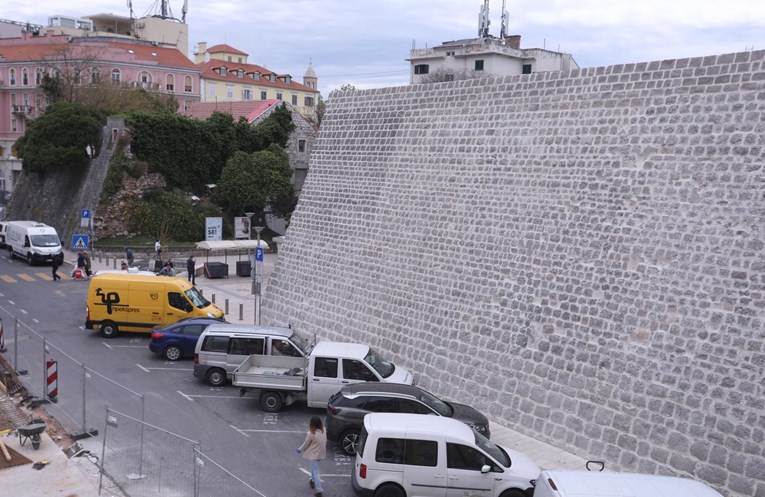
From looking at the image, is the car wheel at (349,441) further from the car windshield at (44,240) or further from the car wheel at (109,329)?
the car windshield at (44,240)

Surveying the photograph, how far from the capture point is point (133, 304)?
62.9 ft

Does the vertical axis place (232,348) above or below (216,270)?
above

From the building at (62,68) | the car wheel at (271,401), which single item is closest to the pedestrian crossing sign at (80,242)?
the car wheel at (271,401)

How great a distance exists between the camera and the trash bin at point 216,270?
2984 centimetres

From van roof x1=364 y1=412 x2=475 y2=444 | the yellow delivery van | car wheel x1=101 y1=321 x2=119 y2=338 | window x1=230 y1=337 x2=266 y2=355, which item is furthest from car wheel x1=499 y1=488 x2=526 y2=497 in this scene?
car wheel x1=101 y1=321 x2=119 y2=338

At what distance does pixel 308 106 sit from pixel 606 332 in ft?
236

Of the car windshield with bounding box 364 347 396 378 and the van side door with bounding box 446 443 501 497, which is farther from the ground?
the car windshield with bounding box 364 347 396 378

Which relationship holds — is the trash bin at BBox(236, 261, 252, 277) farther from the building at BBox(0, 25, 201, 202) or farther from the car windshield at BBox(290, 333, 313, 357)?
the building at BBox(0, 25, 201, 202)

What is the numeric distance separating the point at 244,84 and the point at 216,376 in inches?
2513

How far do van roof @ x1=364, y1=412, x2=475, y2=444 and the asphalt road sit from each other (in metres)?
1.35

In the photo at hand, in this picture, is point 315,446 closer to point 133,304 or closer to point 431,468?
point 431,468

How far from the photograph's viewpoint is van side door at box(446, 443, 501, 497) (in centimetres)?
945

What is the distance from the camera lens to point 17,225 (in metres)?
33.1

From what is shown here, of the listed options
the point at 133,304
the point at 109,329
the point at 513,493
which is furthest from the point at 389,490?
the point at 109,329
